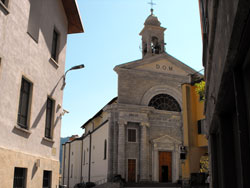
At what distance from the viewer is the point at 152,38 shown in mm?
40219

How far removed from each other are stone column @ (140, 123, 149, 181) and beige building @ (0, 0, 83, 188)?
20579 millimetres

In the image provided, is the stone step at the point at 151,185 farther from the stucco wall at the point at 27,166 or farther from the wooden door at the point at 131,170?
the stucco wall at the point at 27,166

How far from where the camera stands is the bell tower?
39562 mm

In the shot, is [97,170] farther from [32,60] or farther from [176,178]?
[32,60]

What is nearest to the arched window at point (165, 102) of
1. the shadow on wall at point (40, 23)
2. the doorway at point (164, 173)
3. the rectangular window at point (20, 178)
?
A: the doorway at point (164, 173)

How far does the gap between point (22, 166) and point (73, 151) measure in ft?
144

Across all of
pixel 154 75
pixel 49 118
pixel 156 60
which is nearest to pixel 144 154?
pixel 154 75

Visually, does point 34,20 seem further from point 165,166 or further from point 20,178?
point 165,166

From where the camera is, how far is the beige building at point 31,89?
338 inches

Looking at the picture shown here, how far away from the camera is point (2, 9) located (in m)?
8.40

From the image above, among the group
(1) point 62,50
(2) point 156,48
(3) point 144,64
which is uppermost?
(2) point 156,48

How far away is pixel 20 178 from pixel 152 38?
33.0 m

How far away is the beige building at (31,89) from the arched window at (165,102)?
902 inches

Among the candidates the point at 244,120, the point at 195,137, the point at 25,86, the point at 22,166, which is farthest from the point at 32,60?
the point at 195,137
